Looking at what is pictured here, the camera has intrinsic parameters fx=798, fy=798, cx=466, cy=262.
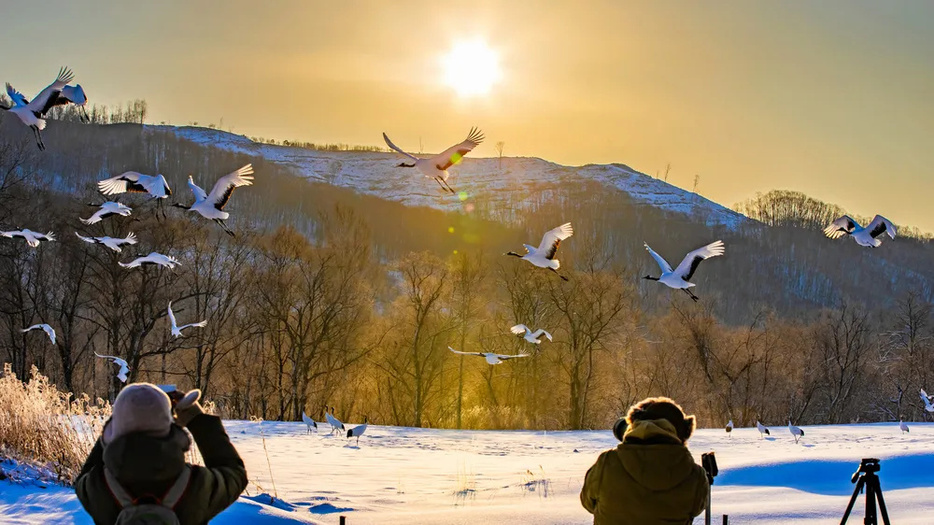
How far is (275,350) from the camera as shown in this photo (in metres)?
39.3

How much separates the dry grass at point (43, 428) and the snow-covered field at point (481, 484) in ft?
2.72

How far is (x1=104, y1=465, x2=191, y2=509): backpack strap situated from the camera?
3428 millimetres

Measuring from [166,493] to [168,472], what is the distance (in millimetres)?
114

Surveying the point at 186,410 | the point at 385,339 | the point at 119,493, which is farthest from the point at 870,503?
the point at 385,339

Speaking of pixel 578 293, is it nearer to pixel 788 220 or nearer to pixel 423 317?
pixel 423 317

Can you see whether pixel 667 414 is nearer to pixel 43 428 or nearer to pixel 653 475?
pixel 653 475

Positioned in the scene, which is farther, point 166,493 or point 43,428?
point 43,428

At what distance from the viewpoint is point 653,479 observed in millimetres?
4223

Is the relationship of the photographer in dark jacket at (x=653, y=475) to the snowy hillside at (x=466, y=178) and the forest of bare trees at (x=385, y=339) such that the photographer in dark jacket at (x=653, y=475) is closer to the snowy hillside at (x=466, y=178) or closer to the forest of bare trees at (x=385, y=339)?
the forest of bare trees at (x=385, y=339)

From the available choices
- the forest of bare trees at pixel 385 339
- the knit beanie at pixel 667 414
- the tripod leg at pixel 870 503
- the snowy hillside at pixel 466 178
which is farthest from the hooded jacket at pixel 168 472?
the snowy hillside at pixel 466 178

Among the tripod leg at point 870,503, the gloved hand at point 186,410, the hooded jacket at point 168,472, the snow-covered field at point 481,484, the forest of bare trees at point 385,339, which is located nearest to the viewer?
Result: the hooded jacket at point 168,472

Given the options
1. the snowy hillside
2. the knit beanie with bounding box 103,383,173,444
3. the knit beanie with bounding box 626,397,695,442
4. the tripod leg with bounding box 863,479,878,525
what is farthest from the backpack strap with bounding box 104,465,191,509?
the snowy hillside

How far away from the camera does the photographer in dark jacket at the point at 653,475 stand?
4223 mm

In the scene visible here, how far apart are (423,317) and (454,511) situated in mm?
29698
